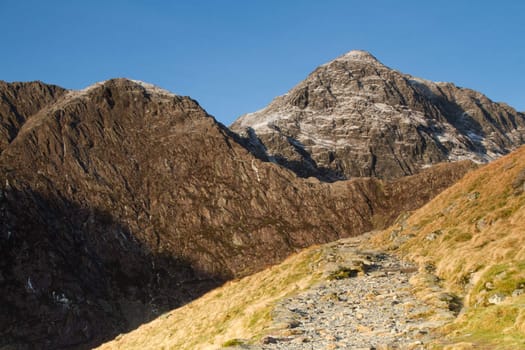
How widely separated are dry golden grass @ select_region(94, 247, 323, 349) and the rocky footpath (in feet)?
5.08

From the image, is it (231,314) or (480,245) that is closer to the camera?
(480,245)

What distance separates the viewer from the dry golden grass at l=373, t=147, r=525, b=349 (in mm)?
16469

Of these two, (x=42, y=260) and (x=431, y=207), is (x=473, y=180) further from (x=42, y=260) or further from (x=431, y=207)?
(x=42, y=260)

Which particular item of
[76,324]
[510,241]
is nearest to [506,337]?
[510,241]

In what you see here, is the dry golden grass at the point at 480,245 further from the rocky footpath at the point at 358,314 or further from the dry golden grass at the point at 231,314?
the dry golden grass at the point at 231,314

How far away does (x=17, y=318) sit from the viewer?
16062 centimetres

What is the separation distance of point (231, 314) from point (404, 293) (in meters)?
11.6

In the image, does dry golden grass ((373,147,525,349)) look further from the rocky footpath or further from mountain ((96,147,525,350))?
the rocky footpath

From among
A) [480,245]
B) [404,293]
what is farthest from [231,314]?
[480,245]

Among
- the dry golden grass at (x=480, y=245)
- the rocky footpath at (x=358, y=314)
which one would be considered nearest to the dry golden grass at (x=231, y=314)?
the rocky footpath at (x=358, y=314)

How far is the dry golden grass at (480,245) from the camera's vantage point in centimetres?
1647

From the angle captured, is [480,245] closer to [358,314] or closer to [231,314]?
[358,314]

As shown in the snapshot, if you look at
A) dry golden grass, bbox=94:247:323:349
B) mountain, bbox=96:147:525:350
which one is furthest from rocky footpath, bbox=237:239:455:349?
dry golden grass, bbox=94:247:323:349

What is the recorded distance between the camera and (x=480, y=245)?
28859 millimetres
